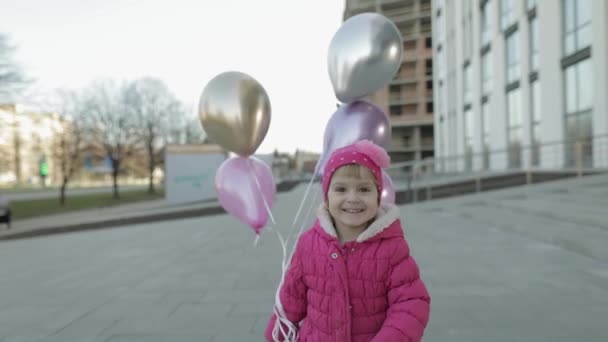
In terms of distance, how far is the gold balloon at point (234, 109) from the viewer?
111 inches

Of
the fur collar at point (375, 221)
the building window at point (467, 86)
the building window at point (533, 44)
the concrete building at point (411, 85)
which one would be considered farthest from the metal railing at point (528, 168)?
the concrete building at point (411, 85)

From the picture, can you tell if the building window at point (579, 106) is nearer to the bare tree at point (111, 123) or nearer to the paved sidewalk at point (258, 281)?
the paved sidewalk at point (258, 281)

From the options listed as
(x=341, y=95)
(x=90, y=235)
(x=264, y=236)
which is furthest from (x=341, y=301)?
(x=90, y=235)

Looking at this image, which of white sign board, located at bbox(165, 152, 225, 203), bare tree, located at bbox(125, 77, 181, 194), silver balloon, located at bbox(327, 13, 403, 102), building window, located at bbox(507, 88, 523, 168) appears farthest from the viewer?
bare tree, located at bbox(125, 77, 181, 194)

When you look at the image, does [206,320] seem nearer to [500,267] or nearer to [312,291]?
[312,291]

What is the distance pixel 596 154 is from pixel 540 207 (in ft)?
20.0

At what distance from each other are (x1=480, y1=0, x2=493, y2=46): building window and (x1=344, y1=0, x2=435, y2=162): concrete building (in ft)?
82.0

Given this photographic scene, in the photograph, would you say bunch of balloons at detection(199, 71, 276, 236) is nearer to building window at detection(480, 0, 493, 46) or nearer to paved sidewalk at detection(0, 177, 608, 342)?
paved sidewalk at detection(0, 177, 608, 342)

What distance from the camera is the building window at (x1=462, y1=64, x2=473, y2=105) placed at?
2620cm

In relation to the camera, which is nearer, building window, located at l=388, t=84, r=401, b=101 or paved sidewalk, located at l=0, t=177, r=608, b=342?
paved sidewalk, located at l=0, t=177, r=608, b=342

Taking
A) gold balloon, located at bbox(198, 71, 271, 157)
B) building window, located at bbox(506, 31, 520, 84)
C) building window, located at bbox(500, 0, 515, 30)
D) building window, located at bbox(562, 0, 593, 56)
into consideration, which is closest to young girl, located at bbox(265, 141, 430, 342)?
gold balloon, located at bbox(198, 71, 271, 157)

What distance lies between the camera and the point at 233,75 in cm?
283

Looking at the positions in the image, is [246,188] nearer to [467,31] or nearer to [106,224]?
[106,224]

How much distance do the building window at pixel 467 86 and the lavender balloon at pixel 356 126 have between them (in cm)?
2522
